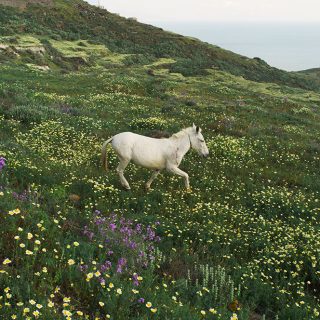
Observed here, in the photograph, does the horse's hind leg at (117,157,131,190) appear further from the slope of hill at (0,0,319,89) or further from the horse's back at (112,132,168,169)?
the slope of hill at (0,0,319,89)

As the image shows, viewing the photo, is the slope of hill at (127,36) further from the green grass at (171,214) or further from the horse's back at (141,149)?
the horse's back at (141,149)

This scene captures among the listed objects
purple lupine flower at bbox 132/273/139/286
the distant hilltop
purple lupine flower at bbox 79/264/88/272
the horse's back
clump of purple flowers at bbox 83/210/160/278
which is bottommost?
clump of purple flowers at bbox 83/210/160/278

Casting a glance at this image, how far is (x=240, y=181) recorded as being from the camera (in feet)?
43.7

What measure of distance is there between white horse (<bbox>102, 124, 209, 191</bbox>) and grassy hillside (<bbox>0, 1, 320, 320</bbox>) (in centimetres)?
70

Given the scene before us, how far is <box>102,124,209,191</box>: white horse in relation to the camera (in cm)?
1123

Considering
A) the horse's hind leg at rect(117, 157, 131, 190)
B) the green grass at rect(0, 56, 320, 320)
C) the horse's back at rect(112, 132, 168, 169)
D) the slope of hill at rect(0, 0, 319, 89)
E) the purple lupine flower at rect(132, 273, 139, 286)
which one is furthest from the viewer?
the slope of hill at rect(0, 0, 319, 89)

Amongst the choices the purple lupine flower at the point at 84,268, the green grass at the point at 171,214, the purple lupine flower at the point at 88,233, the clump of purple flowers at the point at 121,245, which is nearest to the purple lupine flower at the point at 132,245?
the clump of purple flowers at the point at 121,245

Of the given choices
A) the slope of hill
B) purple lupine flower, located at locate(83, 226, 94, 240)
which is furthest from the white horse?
the slope of hill

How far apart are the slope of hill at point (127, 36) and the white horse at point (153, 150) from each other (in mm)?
47183

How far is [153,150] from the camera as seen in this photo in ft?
37.4

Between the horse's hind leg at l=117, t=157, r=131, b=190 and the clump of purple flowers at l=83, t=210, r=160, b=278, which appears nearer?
the clump of purple flowers at l=83, t=210, r=160, b=278

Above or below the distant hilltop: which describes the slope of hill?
below

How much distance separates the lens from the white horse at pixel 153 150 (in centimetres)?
1123

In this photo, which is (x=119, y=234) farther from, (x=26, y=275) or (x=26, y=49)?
(x=26, y=49)
